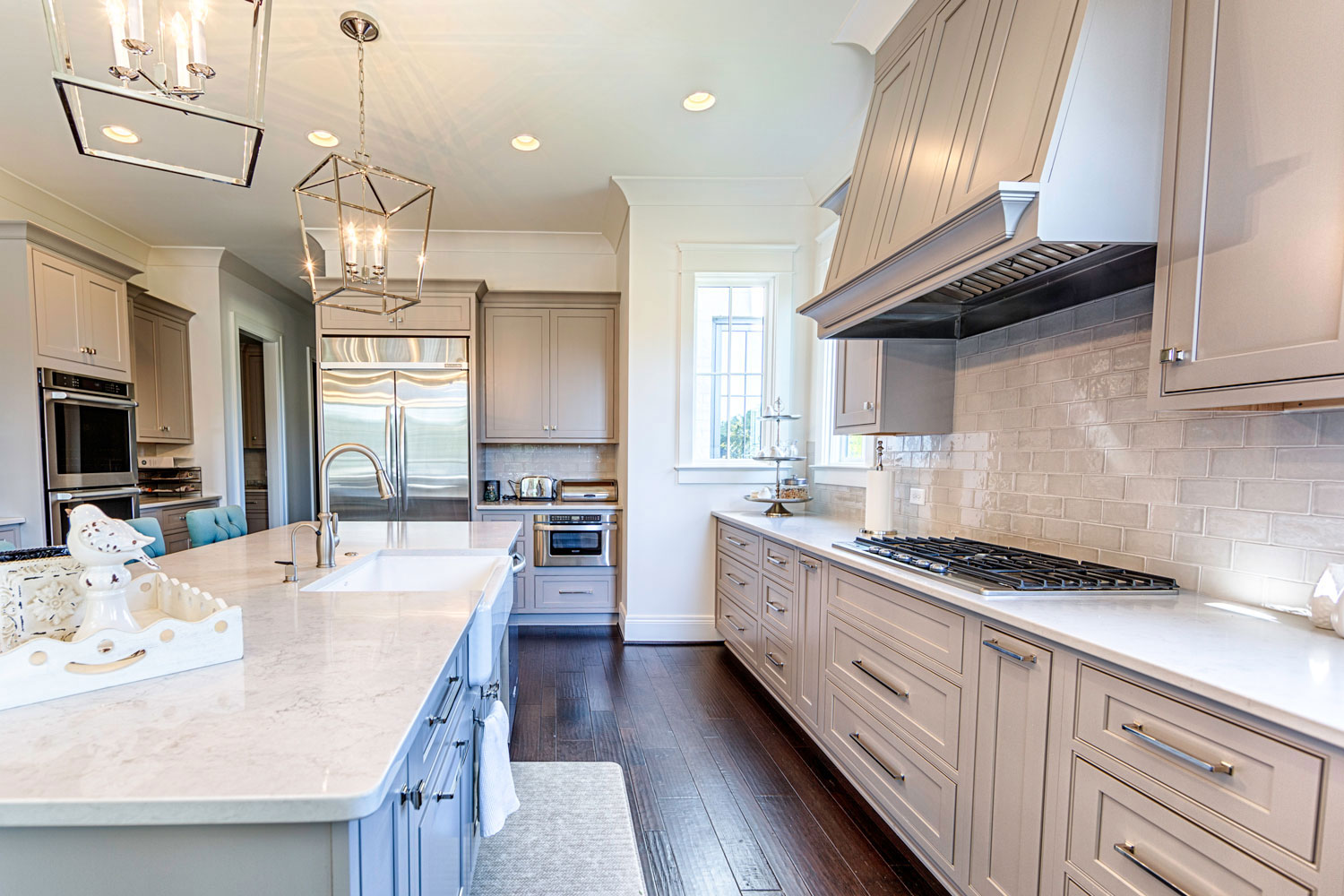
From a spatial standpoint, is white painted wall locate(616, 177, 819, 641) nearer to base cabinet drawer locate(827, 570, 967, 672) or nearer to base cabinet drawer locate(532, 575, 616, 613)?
base cabinet drawer locate(532, 575, 616, 613)

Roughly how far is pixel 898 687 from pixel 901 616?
226 millimetres

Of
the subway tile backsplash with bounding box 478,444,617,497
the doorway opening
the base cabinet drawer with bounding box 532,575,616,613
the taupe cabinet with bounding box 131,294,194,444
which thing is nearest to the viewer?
the base cabinet drawer with bounding box 532,575,616,613

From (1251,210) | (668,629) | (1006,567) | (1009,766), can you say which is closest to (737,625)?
(668,629)

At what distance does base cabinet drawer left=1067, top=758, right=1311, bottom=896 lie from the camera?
915 millimetres

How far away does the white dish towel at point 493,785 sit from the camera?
4.79 feet

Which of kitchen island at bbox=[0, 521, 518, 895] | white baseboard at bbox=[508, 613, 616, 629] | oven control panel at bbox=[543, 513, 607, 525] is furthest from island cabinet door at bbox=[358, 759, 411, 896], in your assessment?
white baseboard at bbox=[508, 613, 616, 629]

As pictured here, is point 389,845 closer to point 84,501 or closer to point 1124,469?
point 1124,469

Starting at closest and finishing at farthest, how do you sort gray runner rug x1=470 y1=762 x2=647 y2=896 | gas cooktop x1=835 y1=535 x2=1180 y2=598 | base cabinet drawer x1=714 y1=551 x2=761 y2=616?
1. gas cooktop x1=835 y1=535 x2=1180 y2=598
2. gray runner rug x1=470 y1=762 x2=647 y2=896
3. base cabinet drawer x1=714 y1=551 x2=761 y2=616

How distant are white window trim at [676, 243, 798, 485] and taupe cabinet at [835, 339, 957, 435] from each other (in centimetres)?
135

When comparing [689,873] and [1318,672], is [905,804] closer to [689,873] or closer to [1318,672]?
[689,873]

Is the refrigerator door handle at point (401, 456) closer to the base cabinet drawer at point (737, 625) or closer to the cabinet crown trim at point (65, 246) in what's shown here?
the cabinet crown trim at point (65, 246)

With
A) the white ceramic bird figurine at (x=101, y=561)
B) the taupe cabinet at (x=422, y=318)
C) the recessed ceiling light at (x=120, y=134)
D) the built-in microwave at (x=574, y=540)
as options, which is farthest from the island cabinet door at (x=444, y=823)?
the recessed ceiling light at (x=120, y=134)

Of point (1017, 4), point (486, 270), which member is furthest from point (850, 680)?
point (486, 270)

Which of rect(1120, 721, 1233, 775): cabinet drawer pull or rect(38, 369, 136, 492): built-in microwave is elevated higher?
rect(38, 369, 136, 492): built-in microwave
